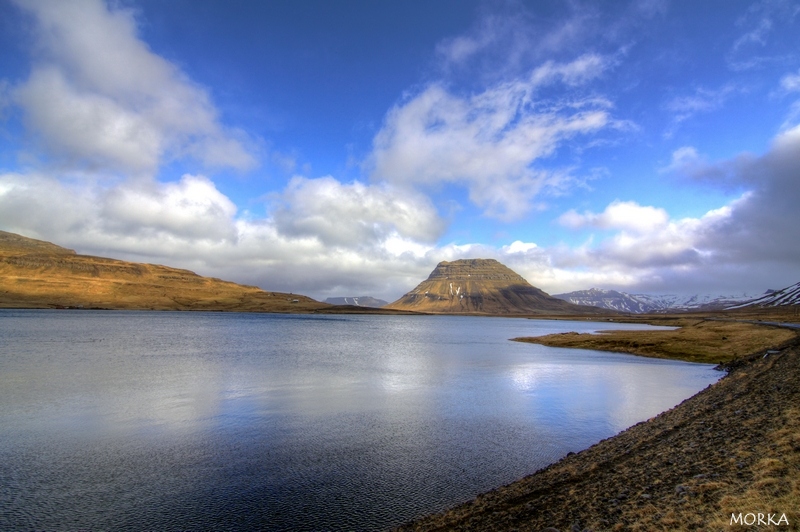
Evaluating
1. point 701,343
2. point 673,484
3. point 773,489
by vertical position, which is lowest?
point 673,484

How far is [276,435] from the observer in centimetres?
2338

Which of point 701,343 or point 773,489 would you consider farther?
point 701,343

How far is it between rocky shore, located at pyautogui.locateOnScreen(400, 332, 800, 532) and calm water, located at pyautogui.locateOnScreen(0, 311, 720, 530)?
235 cm

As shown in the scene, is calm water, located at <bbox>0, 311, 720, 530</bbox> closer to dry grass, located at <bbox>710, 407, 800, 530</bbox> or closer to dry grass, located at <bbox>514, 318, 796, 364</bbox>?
dry grass, located at <bbox>710, 407, 800, 530</bbox>

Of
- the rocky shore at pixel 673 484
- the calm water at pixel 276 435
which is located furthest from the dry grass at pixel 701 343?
the rocky shore at pixel 673 484

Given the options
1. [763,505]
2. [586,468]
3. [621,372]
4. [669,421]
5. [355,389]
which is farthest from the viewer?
[621,372]

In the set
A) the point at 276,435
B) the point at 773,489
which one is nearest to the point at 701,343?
the point at 773,489

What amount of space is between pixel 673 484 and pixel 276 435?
61.3 ft

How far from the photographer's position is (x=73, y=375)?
3950 centimetres

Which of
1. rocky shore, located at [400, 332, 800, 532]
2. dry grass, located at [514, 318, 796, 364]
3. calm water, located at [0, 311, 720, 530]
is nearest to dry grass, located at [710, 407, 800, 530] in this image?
rocky shore, located at [400, 332, 800, 532]

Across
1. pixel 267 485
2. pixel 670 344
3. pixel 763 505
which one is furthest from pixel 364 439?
pixel 670 344

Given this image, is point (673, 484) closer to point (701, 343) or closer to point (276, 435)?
point (276, 435)

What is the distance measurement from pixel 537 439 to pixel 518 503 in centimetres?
1100

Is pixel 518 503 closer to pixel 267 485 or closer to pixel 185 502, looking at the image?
pixel 267 485
